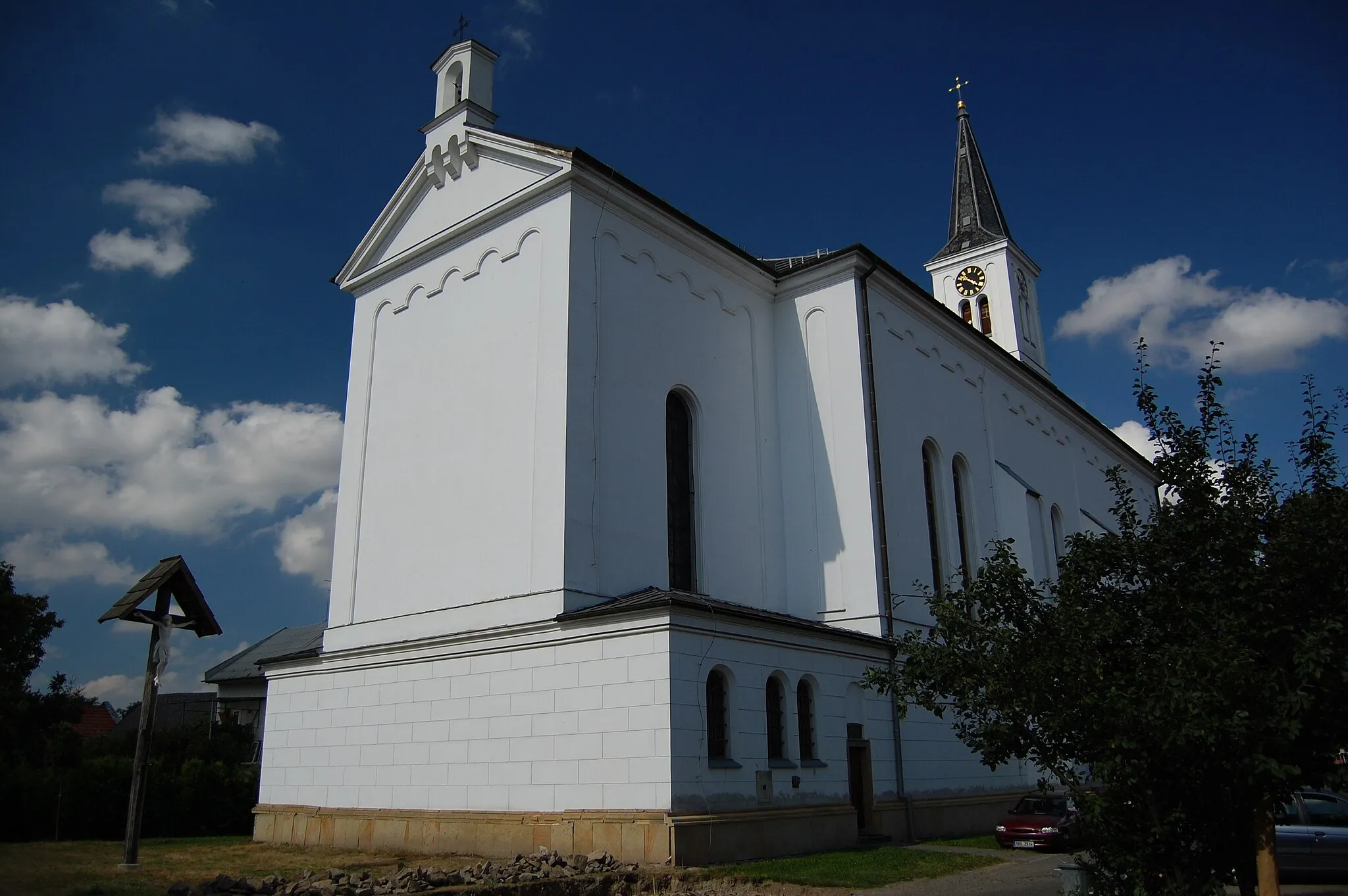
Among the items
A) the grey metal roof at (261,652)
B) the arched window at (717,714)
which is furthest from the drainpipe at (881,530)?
the grey metal roof at (261,652)

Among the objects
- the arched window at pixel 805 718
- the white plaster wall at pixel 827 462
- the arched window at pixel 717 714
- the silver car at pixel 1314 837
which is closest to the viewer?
the silver car at pixel 1314 837

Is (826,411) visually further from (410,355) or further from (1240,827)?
(1240,827)

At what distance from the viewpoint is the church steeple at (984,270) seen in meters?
41.1

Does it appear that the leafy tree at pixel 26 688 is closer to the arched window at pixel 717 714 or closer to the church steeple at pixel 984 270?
the arched window at pixel 717 714

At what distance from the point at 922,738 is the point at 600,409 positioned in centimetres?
955

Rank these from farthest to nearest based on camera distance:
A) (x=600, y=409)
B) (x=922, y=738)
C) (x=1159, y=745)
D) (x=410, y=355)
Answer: (x=410, y=355), (x=922, y=738), (x=600, y=409), (x=1159, y=745)

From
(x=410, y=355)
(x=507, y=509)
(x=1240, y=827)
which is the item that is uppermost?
(x=410, y=355)

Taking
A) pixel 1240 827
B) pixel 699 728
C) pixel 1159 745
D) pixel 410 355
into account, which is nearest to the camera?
pixel 1159 745

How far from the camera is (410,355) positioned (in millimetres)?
22250

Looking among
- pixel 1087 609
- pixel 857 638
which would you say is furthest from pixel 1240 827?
pixel 857 638

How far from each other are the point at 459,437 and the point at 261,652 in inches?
1368

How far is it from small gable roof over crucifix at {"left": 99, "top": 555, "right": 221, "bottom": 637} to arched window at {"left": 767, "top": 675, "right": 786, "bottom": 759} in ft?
29.7

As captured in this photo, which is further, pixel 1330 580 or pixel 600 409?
pixel 600 409

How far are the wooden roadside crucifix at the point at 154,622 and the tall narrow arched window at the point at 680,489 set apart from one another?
8.40 meters
